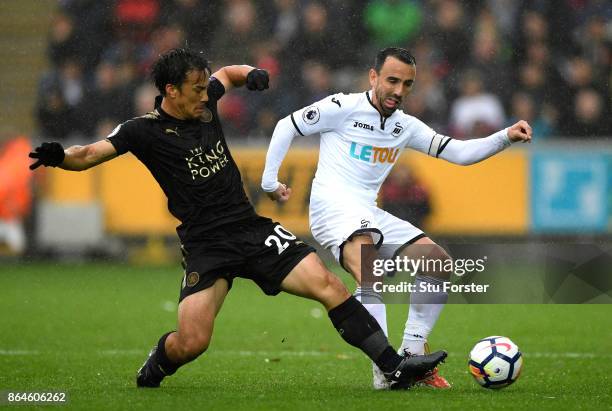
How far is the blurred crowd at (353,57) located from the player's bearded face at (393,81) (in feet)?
24.8

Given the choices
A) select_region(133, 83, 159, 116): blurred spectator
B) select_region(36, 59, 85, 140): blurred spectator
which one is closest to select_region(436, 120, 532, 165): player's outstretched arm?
select_region(133, 83, 159, 116): blurred spectator

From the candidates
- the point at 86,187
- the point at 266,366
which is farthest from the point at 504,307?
the point at 86,187

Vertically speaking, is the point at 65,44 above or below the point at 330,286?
above

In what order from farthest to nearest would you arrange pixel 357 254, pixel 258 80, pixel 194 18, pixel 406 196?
1. pixel 194 18
2. pixel 406 196
3. pixel 357 254
4. pixel 258 80

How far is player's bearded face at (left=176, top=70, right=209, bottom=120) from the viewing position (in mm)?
6824

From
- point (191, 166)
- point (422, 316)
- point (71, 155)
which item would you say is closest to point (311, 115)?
point (191, 166)

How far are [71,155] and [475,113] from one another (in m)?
9.30

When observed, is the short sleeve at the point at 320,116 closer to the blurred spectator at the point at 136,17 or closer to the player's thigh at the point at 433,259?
the player's thigh at the point at 433,259

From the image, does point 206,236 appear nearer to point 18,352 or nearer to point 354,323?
point 354,323

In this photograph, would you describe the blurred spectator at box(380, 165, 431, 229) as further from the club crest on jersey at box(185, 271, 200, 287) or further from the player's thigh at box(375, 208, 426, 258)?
the club crest on jersey at box(185, 271, 200, 287)

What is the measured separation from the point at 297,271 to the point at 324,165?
116cm

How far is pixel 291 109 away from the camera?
1576cm

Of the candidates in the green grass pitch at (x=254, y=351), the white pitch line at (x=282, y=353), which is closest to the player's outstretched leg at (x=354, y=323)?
the green grass pitch at (x=254, y=351)

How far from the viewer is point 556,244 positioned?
14.2m
